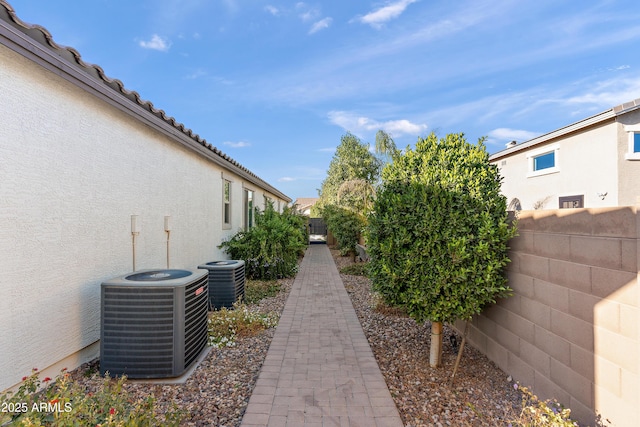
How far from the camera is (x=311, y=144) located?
1820cm

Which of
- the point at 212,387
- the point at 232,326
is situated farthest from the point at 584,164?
the point at 212,387

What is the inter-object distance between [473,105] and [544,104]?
6.81 ft

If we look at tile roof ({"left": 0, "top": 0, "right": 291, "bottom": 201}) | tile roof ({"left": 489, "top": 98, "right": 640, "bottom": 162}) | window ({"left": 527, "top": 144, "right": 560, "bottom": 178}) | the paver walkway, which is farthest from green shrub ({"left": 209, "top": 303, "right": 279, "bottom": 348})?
window ({"left": 527, "top": 144, "right": 560, "bottom": 178})

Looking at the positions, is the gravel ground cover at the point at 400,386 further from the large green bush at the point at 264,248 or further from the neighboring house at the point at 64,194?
the large green bush at the point at 264,248

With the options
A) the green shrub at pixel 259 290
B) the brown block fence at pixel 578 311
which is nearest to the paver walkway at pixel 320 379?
the green shrub at pixel 259 290

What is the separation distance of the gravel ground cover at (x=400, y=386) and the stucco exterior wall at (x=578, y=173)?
9.10 m

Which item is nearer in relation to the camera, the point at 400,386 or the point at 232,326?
the point at 400,386

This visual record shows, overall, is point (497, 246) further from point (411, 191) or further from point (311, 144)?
point (311, 144)

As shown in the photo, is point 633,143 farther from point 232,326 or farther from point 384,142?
point 384,142

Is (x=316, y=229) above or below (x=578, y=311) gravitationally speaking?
below

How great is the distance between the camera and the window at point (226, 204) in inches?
356

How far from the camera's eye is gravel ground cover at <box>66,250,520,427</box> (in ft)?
9.39

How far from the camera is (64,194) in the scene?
11.1ft

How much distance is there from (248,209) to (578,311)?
1024 cm
